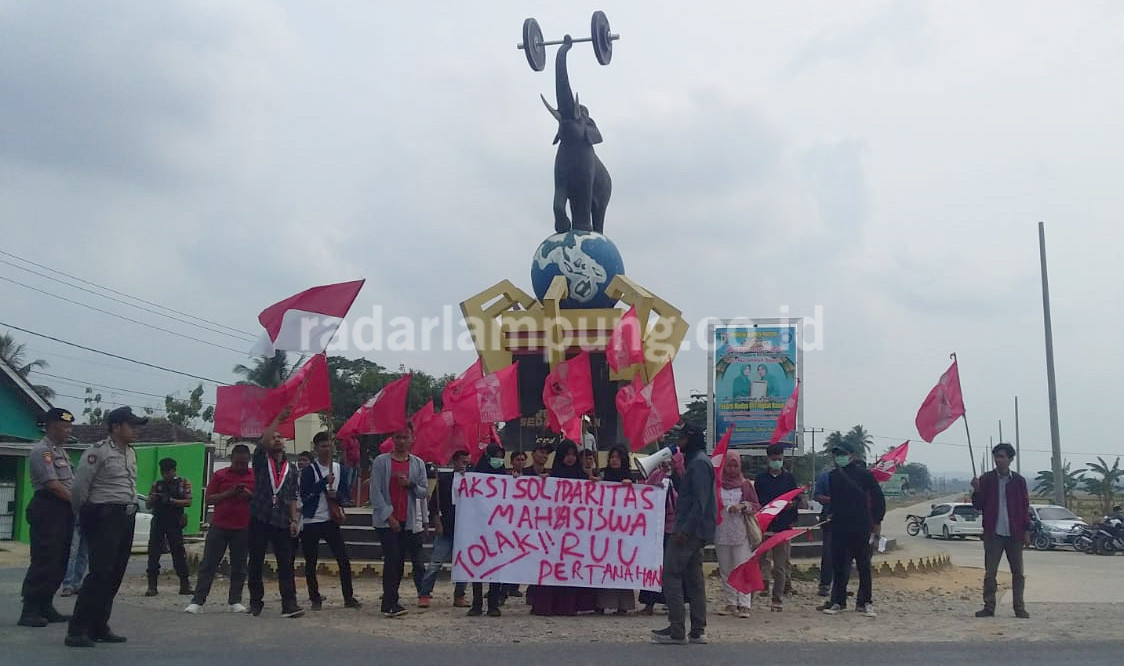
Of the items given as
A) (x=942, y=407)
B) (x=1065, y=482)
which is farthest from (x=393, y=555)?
(x=1065, y=482)

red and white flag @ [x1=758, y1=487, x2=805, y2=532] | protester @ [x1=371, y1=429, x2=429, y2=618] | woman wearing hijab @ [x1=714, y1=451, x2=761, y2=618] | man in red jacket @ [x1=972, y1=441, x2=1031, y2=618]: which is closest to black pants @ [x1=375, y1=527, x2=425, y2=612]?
protester @ [x1=371, y1=429, x2=429, y2=618]

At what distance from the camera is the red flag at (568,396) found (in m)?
11.7

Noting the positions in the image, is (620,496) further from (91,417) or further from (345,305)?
(91,417)

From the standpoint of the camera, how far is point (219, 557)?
923 centimetres

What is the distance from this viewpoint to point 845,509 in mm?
9609

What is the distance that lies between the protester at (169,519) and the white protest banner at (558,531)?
11.7ft

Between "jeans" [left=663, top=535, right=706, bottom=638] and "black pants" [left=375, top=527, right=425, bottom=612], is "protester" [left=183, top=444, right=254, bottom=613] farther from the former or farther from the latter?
"jeans" [left=663, top=535, right=706, bottom=638]

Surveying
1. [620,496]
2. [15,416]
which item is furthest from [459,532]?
[15,416]

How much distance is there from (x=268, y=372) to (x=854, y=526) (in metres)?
34.1

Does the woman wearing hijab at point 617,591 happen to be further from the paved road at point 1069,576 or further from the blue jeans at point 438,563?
the paved road at point 1069,576

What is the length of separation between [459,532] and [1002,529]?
5.27 m

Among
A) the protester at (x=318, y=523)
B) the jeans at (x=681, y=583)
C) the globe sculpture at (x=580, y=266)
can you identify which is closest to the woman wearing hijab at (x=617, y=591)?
the jeans at (x=681, y=583)

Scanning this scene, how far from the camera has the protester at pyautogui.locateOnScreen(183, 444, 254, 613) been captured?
912 centimetres

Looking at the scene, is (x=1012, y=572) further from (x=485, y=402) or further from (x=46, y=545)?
(x=46, y=545)
